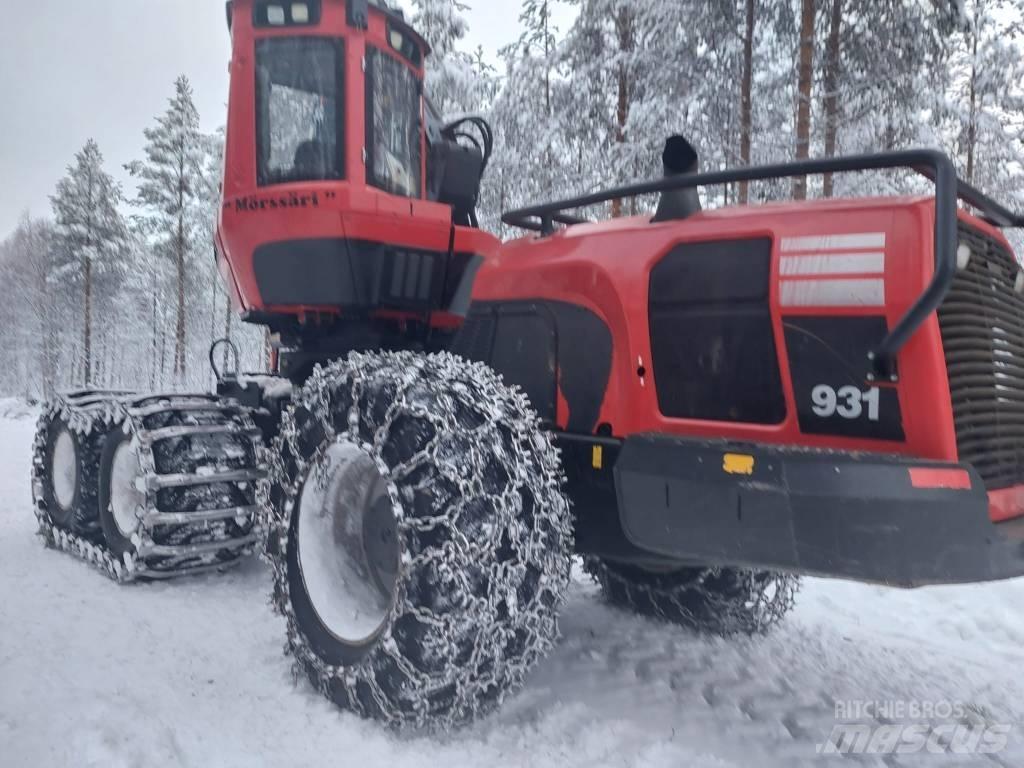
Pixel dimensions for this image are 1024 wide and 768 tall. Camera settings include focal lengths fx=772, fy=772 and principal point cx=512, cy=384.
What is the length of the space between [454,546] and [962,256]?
5.67 feet

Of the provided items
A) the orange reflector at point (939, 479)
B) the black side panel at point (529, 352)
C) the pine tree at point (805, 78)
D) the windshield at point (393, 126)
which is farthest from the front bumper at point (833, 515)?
the pine tree at point (805, 78)

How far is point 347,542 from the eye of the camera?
3195 mm

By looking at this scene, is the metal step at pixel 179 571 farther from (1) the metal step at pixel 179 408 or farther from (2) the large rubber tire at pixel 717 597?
(2) the large rubber tire at pixel 717 597

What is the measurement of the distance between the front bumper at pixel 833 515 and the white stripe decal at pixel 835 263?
21.3 inches

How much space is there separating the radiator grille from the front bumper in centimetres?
21

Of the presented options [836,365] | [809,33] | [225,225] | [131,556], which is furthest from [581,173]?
[836,365]

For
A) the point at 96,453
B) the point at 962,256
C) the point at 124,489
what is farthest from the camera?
the point at 96,453

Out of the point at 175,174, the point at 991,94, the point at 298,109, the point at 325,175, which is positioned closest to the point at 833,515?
the point at 325,175

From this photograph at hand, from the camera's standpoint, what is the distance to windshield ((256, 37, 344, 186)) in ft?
13.3

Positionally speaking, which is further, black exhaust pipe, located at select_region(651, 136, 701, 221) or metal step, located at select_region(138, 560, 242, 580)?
metal step, located at select_region(138, 560, 242, 580)

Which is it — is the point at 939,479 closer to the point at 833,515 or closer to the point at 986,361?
the point at 833,515

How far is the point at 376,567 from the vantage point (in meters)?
3.19

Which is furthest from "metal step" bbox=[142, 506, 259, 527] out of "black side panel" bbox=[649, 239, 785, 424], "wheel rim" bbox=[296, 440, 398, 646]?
"black side panel" bbox=[649, 239, 785, 424]

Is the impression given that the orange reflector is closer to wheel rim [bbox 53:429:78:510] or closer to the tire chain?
the tire chain
